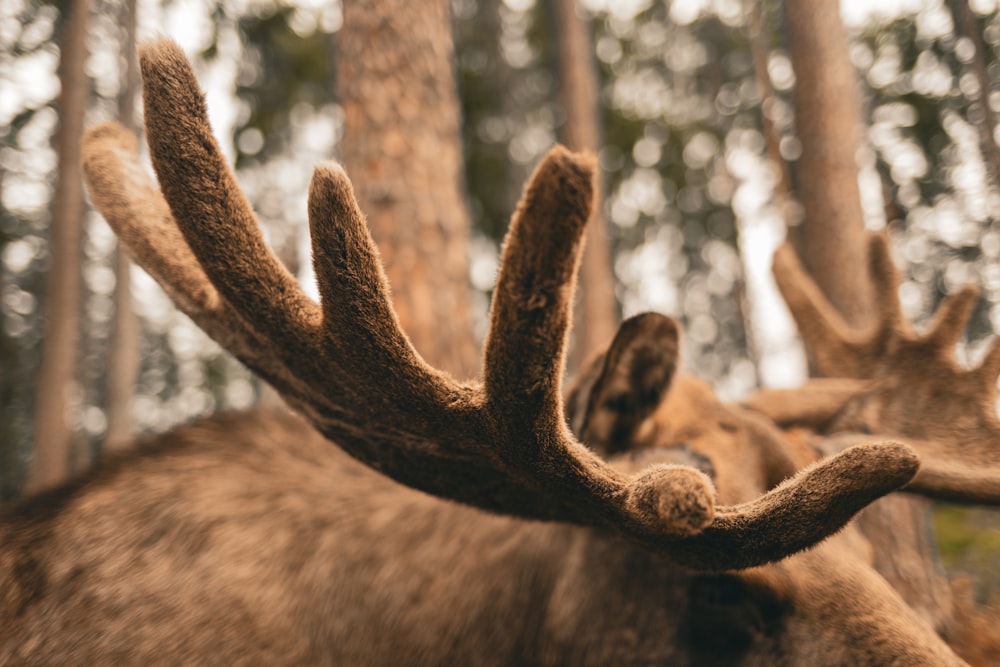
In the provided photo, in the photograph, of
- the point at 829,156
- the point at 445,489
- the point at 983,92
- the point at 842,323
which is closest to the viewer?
the point at 445,489

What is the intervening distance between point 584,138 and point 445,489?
876cm

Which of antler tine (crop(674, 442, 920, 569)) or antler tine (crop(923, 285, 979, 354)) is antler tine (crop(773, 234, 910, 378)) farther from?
antler tine (crop(674, 442, 920, 569))

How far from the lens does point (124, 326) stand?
14.6 m

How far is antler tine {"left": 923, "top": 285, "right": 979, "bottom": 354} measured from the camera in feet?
10.1

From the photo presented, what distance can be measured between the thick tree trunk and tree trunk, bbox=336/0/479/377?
11.1 feet

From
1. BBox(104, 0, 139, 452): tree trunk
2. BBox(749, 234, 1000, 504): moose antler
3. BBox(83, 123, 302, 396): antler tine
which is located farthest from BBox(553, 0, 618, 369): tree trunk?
BBox(104, 0, 139, 452): tree trunk

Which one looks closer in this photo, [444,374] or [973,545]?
[444,374]

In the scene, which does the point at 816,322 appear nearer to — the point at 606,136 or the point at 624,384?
the point at 624,384

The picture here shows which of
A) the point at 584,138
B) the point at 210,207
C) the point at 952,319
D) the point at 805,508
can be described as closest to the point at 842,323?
the point at 952,319

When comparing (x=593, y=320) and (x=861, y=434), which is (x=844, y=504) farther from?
(x=593, y=320)

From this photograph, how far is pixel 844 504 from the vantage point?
142 centimetres

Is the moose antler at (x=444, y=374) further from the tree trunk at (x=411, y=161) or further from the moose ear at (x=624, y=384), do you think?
the tree trunk at (x=411, y=161)

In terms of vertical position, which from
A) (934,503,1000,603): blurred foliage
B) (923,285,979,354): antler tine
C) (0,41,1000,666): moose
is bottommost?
(934,503,1000,603): blurred foliage

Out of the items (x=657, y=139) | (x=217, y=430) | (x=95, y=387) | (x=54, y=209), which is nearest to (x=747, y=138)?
(x=657, y=139)
